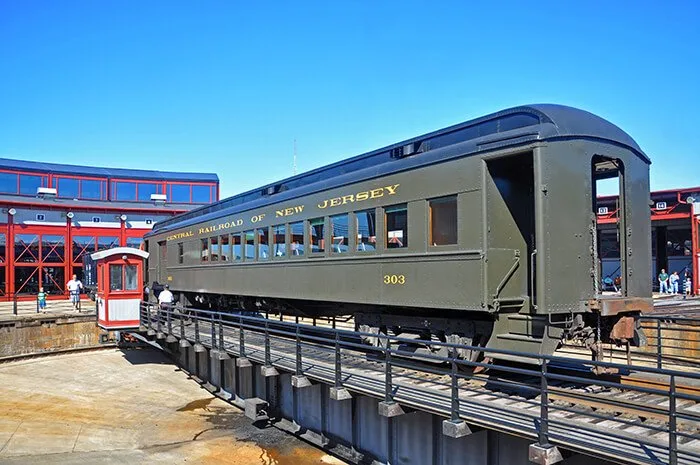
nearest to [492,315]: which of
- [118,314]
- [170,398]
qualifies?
[170,398]

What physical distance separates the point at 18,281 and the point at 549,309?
33304mm

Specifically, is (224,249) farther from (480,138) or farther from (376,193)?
(480,138)

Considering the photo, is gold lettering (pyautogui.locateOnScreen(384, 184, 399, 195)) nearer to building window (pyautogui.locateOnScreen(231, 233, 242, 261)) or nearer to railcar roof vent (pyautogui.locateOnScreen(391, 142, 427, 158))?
railcar roof vent (pyautogui.locateOnScreen(391, 142, 427, 158))

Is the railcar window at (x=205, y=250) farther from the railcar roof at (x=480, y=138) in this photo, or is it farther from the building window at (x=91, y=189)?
the building window at (x=91, y=189)

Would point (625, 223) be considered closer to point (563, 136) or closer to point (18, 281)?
point (563, 136)

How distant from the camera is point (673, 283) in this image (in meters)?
30.4

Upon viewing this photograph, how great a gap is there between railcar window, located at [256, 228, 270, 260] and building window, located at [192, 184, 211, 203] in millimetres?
29004

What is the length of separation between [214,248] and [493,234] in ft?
37.2

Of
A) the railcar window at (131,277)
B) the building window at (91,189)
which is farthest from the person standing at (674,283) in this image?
the building window at (91,189)

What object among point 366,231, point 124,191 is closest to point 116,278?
point 366,231

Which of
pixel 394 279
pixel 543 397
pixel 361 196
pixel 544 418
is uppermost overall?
pixel 361 196

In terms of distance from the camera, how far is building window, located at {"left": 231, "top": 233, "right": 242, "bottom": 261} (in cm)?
1609

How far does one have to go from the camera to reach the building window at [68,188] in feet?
126

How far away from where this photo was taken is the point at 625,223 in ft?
28.2
